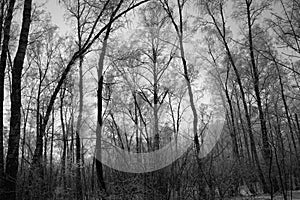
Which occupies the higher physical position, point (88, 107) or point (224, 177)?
point (88, 107)

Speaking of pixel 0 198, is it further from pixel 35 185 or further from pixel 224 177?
pixel 224 177

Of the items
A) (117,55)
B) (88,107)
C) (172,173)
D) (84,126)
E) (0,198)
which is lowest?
(0,198)

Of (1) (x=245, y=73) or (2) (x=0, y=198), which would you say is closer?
(2) (x=0, y=198)

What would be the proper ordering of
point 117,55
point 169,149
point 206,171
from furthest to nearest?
1. point 117,55
2. point 206,171
3. point 169,149

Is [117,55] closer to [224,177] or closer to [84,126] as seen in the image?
[84,126]

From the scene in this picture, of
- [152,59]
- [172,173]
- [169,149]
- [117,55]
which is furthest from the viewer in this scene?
[152,59]

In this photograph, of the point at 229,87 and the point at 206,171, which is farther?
the point at 229,87

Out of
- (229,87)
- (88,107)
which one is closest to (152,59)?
(88,107)

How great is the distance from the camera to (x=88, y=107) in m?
19.4

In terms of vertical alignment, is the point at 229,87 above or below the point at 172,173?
above

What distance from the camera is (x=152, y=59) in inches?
643

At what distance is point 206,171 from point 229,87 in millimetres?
18558

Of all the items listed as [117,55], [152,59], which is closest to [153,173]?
[117,55]

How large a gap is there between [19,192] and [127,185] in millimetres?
2349
